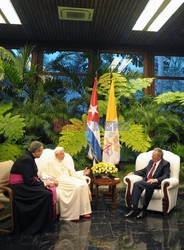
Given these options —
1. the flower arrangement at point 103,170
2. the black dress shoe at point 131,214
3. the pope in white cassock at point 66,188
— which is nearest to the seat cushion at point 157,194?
the black dress shoe at point 131,214

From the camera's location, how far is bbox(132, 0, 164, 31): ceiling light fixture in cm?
462

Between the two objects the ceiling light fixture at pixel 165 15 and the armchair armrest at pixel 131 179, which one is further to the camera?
the ceiling light fixture at pixel 165 15

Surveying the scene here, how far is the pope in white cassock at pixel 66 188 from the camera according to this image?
3648 mm

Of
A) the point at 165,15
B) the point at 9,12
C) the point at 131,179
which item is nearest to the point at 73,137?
the point at 131,179

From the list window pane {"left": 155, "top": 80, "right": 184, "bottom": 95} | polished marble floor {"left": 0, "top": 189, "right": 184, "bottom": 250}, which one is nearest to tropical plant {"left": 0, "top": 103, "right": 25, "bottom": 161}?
polished marble floor {"left": 0, "top": 189, "right": 184, "bottom": 250}

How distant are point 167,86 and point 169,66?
2.01 ft

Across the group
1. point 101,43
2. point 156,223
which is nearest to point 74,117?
point 101,43

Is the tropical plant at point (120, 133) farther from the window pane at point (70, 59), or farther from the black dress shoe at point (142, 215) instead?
the black dress shoe at point (142, 215)

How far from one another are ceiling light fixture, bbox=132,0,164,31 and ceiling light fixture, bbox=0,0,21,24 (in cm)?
263

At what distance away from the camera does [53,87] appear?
629 centimetres

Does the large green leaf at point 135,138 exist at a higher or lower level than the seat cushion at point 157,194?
Result: higher

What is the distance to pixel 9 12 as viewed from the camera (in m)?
5.11

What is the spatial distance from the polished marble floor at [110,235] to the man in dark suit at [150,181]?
179mm

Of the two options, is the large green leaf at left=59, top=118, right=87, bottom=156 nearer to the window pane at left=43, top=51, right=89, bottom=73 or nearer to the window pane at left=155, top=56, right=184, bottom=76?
the window pane at left=43, top=51, right=89, bottom=73
